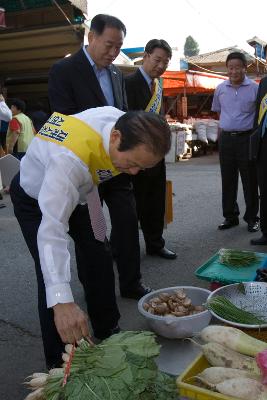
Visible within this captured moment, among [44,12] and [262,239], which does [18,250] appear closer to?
[262,239]

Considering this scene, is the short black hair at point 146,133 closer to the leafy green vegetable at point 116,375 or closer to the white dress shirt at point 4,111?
the leafy green vegetable at point 116,375

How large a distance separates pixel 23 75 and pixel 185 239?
854 cm

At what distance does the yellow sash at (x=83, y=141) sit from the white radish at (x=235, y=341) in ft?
2.78

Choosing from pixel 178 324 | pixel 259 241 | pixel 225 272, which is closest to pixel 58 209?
pixel 178 324

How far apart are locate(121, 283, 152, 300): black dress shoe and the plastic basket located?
16.6 inches

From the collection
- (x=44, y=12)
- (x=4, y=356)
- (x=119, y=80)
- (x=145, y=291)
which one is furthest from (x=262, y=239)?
(x=44, y=12)

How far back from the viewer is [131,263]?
11.1 ft

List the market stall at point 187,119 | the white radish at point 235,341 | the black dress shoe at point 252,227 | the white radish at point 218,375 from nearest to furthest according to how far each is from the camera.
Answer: the white radish at point 218,375, the white radish at point 235,341, the black dress shoe at point 252,227, the market stall at point 187,119

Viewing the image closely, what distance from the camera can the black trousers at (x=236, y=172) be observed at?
505cm

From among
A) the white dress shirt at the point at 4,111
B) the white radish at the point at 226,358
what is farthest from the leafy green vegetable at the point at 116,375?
the white dress shirt at the point at 4,111

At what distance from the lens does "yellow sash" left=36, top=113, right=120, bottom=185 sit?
1.97m

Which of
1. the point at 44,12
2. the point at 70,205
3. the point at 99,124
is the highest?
the point at 44,12

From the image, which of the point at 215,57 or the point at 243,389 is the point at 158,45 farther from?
the point at 215,57

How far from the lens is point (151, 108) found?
4098 millimetres
